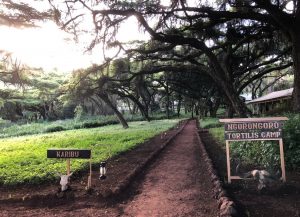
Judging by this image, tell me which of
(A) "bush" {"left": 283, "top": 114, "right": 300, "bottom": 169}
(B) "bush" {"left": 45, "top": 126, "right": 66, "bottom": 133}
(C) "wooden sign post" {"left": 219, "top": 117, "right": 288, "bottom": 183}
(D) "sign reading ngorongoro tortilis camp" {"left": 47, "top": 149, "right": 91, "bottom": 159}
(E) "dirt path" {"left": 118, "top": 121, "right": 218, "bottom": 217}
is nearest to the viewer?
(E) "dirt path" {"left": 118, "top": 121, "right": 218, "bottom": 217}

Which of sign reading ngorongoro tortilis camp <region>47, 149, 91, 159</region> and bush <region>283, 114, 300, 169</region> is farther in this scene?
bush <region>283, 114, 300, 169</region>

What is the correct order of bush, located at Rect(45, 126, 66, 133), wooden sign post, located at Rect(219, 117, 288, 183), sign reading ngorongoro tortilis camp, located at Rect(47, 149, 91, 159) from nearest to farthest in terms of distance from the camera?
wooden sign post, located at Rect(219, 117, 288, 183) < sign reading ngorongoro tortilis camp, located at Rect(47, 149, 91, 159) < bush, located at Rect(45, 126, 66, 133)

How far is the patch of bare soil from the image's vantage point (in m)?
5.91

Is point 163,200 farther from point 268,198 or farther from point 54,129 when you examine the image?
point 54,129

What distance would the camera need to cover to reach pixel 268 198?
22.1 feet

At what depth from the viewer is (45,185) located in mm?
8820

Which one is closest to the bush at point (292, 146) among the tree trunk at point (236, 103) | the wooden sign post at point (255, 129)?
the wooden sign post at point (255, 129)

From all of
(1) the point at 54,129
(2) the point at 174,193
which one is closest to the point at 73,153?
(2) the point at 174,193

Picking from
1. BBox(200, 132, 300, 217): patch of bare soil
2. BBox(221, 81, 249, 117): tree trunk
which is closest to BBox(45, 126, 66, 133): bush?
BBox(221, 81, 249, 117): tree trunk

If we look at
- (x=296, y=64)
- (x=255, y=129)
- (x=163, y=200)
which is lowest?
(x=163, y=200)

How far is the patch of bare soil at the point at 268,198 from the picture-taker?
19.4ft

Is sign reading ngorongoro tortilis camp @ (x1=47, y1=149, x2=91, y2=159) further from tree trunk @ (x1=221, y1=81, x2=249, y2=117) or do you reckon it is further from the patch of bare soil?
tree trunk @ (x1=221, y1=81, x2=249, y2=117)

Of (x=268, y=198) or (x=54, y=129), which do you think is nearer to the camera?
(x=268, y=198)

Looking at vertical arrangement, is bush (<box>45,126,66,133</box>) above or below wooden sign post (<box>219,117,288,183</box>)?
below
